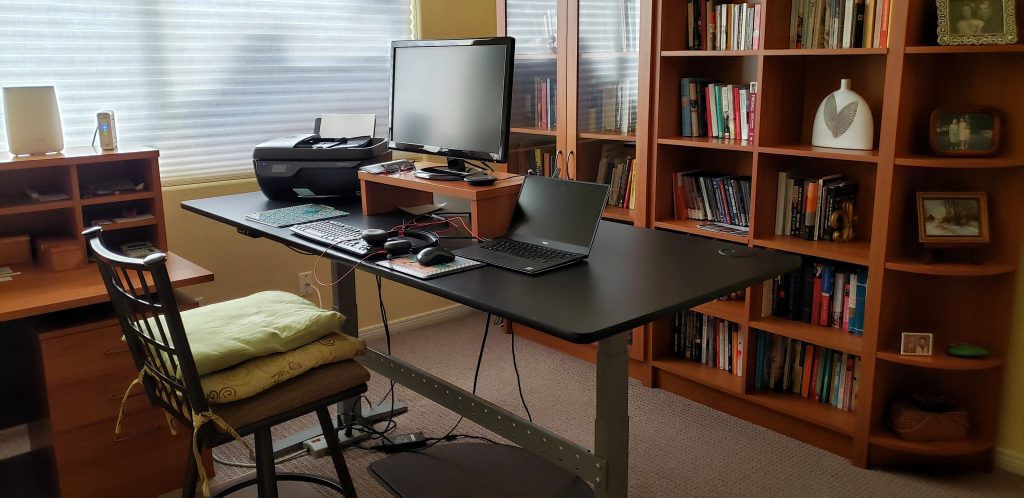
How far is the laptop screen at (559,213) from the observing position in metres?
2.01

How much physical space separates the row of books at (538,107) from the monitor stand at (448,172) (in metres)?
1.19

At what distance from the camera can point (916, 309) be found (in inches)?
109

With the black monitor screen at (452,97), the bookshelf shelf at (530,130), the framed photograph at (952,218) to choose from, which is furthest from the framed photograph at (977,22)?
the bookshelf shelf at (530,130)

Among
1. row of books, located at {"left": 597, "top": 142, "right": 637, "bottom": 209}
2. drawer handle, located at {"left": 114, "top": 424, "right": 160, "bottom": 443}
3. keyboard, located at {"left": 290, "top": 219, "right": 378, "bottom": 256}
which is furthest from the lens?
row of books, located at {"left": 597, "top": 142, "right": 637, "bottom": 209}

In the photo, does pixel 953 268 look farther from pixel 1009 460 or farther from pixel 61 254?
pixel 61 254

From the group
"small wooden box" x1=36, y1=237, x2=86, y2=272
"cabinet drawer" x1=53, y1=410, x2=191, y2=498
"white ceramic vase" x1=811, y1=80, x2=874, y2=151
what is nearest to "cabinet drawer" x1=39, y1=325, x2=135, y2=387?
Answer: "cabinet drawer" x1=53, y1=410, x2=191, y2=498

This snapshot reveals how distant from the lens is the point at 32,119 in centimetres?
260

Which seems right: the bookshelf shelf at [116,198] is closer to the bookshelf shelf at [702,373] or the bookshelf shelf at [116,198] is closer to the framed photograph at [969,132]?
the bookshelf shelf at [702,373]

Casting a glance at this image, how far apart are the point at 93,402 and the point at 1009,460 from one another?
2815 mm

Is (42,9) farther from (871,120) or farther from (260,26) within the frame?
(871,120)

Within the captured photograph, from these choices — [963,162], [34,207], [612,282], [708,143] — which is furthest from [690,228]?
[34,207]

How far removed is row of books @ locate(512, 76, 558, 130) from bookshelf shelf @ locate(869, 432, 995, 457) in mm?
1800

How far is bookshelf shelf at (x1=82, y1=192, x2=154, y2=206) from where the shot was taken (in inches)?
104

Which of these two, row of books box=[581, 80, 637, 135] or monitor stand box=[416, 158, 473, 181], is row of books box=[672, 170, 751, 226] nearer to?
row of books box=[581, 80, 637, 135]
